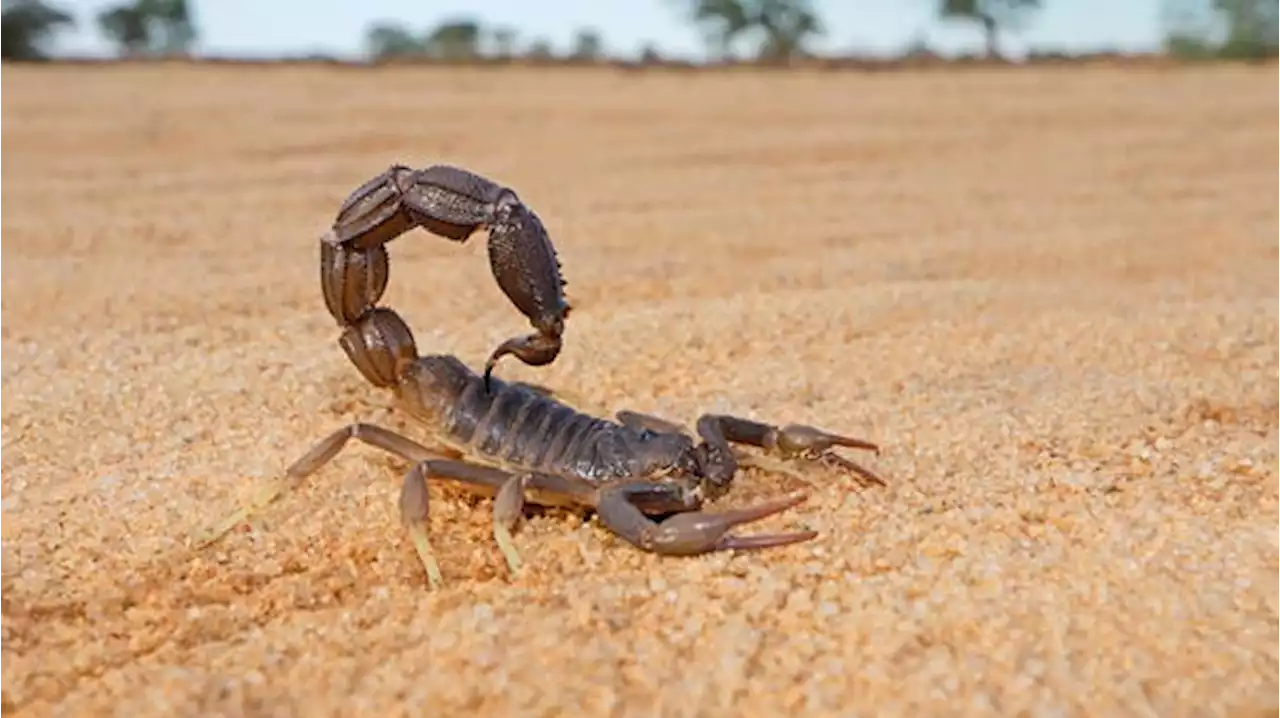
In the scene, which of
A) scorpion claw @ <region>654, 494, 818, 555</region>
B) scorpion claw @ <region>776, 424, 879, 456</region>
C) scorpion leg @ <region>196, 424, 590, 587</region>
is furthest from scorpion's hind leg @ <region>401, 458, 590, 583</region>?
scorpion claw @ <region>776, 424, 879, 456</region>

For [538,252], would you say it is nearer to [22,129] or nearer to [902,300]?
[902,300]

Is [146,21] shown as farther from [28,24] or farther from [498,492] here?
[498,492]

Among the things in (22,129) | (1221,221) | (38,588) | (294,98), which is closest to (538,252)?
(38,588)

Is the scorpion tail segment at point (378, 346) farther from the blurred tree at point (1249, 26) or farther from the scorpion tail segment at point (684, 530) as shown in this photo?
the blurred tree at point (1249, 26)

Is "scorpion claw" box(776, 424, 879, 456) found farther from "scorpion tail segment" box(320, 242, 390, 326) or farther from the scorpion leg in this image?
"scorpion tail segment" box(320, 242, 390, 326)

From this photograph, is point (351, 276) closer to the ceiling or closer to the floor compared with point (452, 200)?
closer to the floor

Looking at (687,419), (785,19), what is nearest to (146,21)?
(785,19)
